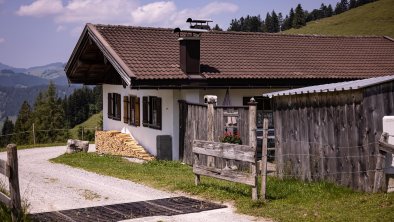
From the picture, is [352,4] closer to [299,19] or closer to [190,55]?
[299,19]

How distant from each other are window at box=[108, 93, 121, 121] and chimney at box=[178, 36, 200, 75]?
6566 millimetres

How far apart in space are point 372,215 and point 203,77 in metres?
11.0

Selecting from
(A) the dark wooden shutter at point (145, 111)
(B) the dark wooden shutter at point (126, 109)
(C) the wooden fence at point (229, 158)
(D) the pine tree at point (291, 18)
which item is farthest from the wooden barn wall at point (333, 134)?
(D) the pine tree at point (291, 18)

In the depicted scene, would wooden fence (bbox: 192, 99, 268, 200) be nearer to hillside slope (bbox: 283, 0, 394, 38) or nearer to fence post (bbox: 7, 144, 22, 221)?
fence post (bbox: 7, 144, 22, 221)

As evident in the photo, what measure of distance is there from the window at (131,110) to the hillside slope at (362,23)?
191 ft

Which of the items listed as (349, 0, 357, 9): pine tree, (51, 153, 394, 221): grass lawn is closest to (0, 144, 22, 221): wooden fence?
(51, 153, 394, 221): grass lawn

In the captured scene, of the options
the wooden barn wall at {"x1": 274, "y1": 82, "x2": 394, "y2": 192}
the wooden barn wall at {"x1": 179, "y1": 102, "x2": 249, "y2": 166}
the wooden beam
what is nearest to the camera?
the wooden beam

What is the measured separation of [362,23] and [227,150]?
3289 inches

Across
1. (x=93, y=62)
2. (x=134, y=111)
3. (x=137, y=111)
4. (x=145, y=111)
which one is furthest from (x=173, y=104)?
(x=93, y=62)

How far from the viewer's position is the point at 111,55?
63.4 feet

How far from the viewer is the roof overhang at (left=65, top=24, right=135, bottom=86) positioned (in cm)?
1970

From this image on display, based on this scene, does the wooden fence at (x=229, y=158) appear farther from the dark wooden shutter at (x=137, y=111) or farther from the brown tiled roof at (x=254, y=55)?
the dark wooden shutter at (x=137, y=111)

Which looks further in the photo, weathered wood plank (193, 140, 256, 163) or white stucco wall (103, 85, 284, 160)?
white stucco wall (103, 85, 284, 160)

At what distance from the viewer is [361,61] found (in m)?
24.1
